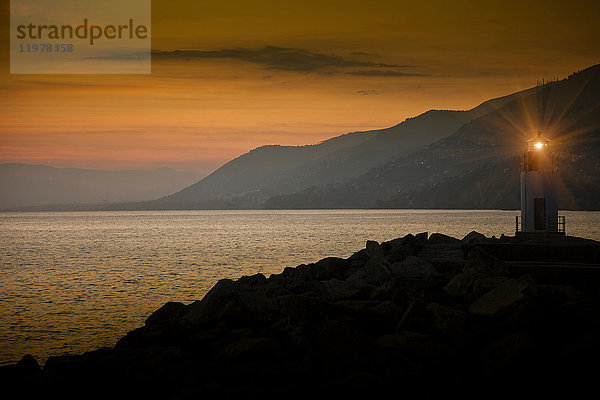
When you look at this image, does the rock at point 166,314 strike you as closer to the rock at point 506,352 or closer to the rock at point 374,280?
the rock at point 374,280

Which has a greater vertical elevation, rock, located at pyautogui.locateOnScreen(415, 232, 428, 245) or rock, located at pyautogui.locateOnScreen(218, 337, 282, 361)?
rock, located at pyautogui.locateOnScreen(415, 232, 428, 245)

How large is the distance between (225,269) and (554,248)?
2220 centimetres

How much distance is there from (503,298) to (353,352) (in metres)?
3.62

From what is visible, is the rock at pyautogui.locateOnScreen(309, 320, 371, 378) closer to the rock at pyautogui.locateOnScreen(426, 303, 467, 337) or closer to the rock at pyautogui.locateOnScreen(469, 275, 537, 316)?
the rock at pyautogui.locateOnScreen(426, 303, 467, 337)

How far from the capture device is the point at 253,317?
1184 centimetres

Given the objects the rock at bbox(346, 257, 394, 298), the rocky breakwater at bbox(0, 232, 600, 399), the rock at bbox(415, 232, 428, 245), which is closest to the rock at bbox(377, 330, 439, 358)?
the rocky breakwater at bbox(0, 232, 600, 399)

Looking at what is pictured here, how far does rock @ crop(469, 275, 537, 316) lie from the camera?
10.3 meters

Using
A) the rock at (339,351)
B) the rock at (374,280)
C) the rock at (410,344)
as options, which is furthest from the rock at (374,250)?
the rock at (339,351)

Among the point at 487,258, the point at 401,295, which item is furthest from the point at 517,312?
the point at 487,258

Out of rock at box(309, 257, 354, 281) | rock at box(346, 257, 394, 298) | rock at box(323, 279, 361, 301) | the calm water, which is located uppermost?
rock at box(346, 257, 394, 298)

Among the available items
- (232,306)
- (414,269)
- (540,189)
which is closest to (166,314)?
(232,306)

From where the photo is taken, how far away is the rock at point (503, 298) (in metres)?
10.3

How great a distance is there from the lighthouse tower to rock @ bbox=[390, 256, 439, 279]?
58.1 ft

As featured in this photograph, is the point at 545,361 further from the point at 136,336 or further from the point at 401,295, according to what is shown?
the point at 136,336
